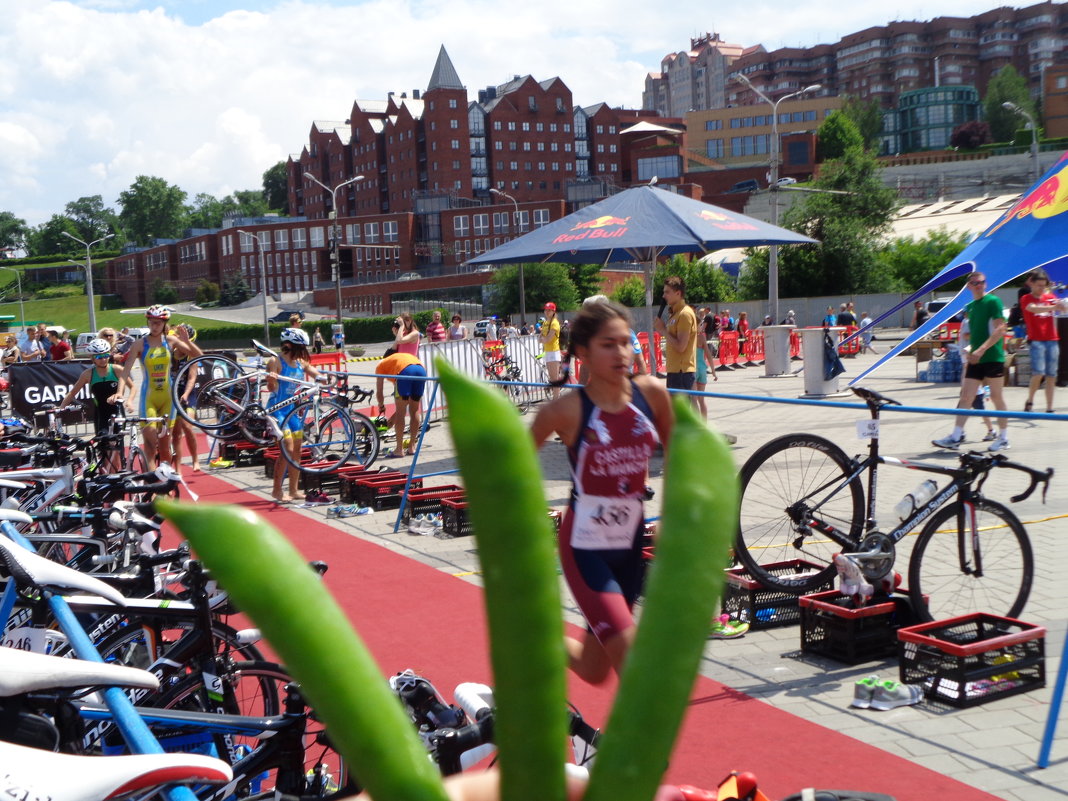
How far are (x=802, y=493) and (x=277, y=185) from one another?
556 ft

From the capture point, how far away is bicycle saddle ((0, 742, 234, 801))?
197 centimetres

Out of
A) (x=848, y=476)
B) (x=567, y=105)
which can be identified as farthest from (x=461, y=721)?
(x=567, y=105)

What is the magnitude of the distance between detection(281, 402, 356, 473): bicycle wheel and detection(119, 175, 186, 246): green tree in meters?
154

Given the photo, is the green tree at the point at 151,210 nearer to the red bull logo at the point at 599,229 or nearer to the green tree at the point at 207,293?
the green tree at the point at 207,293

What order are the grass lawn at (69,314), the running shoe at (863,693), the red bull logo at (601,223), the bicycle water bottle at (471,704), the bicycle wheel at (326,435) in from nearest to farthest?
the bicycle water bottle at (471,704)
the running shoe at (863,693)
the bicycle wheel at (326,435)
the red bull logo at (601,223)
the grass lawn at (69,314)

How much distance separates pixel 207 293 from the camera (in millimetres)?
105688

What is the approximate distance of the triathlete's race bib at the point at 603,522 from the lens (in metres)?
3.95

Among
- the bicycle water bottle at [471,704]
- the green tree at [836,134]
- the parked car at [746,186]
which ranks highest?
the green tree at [836,134]

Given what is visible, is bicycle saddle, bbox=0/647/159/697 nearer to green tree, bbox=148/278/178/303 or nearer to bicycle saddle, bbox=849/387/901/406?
bicycle saddle, bbox=849/387/901/406

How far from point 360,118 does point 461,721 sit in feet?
382

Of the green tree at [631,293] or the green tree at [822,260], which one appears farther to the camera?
the green tree at [822,260]

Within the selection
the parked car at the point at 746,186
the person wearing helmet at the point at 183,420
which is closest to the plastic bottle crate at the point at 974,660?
the person wearing helmet at the point at 183,420

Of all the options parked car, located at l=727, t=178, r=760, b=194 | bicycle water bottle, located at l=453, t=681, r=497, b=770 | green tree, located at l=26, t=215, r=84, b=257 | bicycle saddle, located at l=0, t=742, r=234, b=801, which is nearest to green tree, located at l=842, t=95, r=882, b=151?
parked car, located at l=727, t=178, r=760, b=194

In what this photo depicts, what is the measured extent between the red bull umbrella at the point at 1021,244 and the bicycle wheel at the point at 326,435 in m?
7.05
